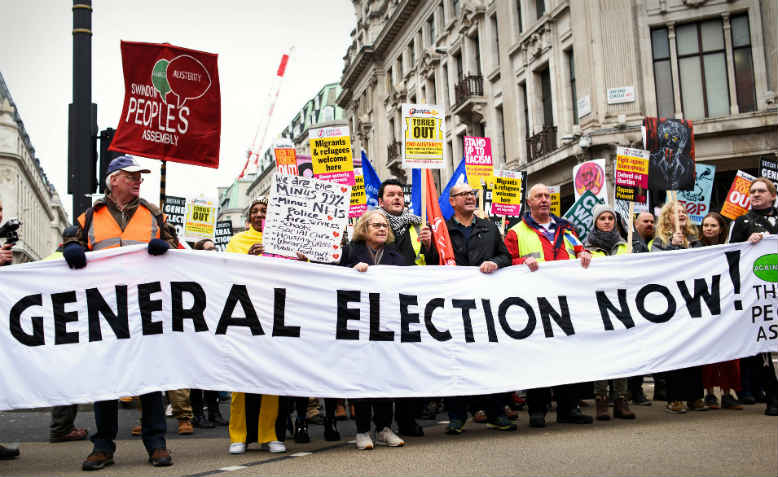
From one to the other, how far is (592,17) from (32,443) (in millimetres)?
19549

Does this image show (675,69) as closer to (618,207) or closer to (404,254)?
(618,207)

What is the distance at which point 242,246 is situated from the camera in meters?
6.83

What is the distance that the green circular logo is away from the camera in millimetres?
7320

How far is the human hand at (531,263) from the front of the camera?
6.75 metres

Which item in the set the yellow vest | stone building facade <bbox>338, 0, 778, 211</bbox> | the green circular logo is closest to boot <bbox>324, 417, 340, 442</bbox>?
the yellow vest

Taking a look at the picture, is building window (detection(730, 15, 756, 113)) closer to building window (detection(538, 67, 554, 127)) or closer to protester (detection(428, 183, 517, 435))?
building window (detection(538, 67, 554, 127))

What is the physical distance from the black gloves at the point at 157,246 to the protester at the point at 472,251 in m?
2.45

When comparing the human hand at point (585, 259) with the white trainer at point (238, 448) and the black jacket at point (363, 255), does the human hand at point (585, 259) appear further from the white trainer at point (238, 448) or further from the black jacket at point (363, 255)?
the white trainer at point (238, 448)

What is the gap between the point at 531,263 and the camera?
6754 mm

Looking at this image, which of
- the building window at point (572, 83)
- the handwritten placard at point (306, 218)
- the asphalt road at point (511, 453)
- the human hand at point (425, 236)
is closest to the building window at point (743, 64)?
the building window at point (572, 83)

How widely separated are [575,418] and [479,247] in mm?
1712

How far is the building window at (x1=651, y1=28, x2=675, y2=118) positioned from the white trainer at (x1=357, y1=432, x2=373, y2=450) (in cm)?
1852

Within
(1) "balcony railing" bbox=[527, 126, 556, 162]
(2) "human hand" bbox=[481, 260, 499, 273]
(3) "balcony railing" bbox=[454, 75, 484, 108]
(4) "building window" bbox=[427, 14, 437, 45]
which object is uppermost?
(4) "building window" bbox=[427, 14, 437, 45]

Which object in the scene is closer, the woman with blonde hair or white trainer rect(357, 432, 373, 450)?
white trainer rect(357, 432, 373, 450)
